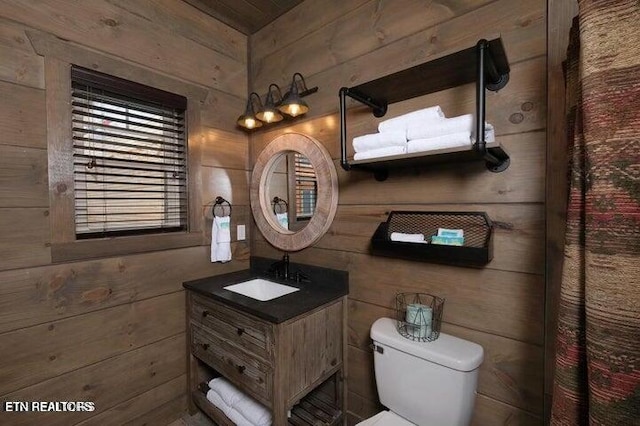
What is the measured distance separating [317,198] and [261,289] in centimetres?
67

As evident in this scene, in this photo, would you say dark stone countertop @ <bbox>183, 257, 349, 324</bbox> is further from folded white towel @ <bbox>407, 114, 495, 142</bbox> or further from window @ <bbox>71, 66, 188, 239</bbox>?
folded white towel @ <bbox>407, 114, 495, 142</bbox>

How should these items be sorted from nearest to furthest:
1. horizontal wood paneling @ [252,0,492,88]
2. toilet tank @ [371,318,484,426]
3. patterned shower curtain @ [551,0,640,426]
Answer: patterned shower curtain @ [551,0,640,426] < toilet tank @ [371,318,484,426] < horizontal wood paneling @ [252,0,492,88]

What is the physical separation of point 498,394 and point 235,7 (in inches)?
92.8

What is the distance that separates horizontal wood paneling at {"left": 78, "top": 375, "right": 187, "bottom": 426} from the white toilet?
1161 millimetres

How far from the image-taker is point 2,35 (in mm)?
1162

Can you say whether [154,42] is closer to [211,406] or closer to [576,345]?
[211,406]

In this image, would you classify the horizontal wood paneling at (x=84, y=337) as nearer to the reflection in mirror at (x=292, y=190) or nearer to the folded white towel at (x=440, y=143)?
the reflection in mirror at (x=292, y=190)

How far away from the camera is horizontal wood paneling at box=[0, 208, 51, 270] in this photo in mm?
1166

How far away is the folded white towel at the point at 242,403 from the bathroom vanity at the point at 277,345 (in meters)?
0.08

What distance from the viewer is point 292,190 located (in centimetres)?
179

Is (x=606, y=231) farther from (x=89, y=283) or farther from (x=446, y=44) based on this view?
(x=89, y=283)

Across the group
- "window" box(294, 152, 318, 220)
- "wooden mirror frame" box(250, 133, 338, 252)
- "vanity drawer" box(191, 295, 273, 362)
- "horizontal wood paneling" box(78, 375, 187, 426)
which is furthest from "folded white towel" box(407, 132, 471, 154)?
"horizontal wood paneling" box(78, 375, 187, 426)

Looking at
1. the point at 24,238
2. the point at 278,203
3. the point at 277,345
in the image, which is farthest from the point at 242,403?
the point at 24,238

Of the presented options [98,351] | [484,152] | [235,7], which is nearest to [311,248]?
[484,152]
